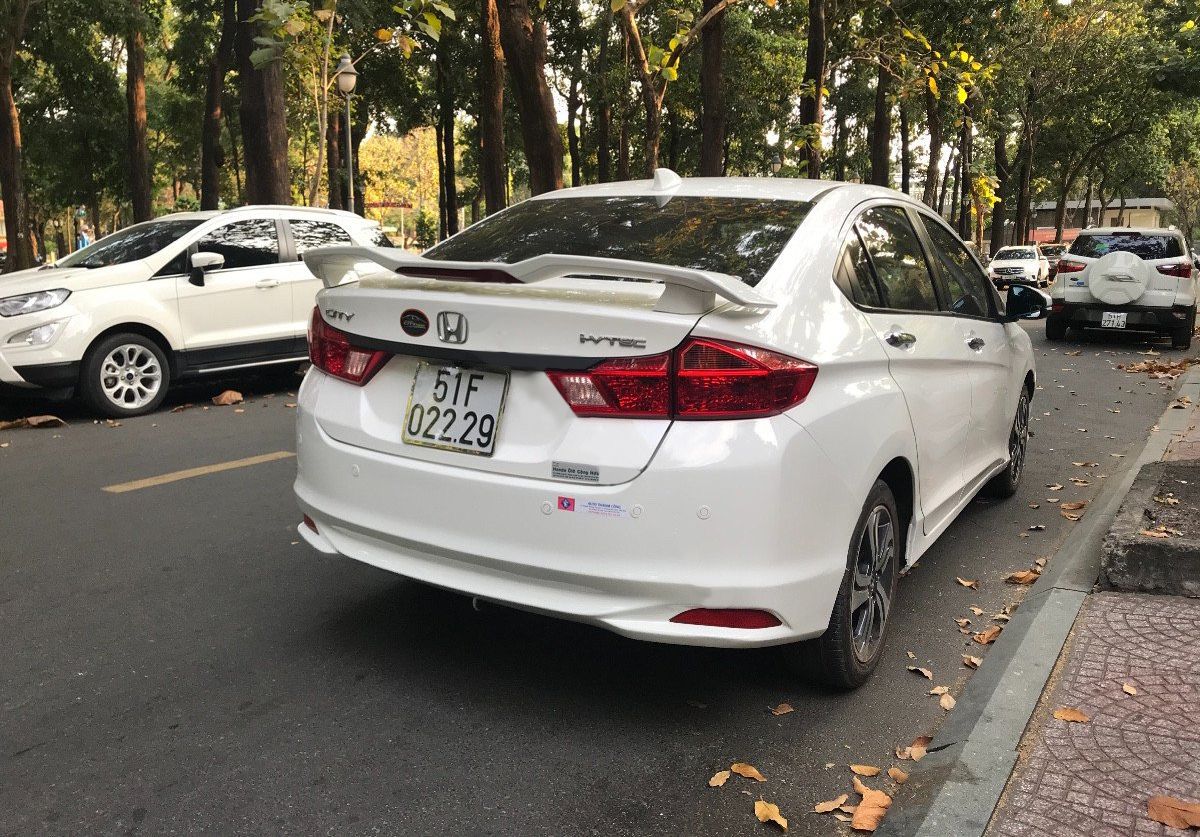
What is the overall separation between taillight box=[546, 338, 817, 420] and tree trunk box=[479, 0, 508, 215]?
1414 cm

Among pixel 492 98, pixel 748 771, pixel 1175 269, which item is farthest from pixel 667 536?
pixel 492 98

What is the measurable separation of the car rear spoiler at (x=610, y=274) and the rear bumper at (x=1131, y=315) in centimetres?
1321

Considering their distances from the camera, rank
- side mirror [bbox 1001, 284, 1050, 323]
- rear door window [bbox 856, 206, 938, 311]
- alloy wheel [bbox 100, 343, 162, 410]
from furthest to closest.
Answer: alloy wheel [bbox 100, 343, 162, 410], side mirror [bbox 1001, 284, 1050, 323], rear door window [bbox 856, 206, 938, 311]

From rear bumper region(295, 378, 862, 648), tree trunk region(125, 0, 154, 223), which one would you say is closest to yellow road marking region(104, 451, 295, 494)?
rear bumper region(295, 378, 862, 648)

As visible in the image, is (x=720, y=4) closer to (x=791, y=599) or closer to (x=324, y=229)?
(x=324, y=229)

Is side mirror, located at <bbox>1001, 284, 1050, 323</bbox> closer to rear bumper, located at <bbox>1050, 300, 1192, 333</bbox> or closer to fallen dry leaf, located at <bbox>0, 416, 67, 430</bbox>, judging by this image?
fallen dry leaf, located at <bbox>0, 416, 67, 430</bbox>

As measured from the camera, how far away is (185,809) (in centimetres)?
271

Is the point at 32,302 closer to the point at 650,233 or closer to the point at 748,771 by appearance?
the point at 650,233

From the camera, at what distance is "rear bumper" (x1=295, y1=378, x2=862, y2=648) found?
2834 millimetres

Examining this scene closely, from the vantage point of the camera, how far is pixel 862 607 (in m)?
3.50

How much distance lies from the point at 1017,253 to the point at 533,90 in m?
27.2

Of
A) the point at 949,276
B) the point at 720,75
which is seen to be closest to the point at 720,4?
the point at 720,75

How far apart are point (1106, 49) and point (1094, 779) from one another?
39.3 metres

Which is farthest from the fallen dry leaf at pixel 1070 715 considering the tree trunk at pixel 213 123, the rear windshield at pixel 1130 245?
the tree trunk at pixel 213 123
